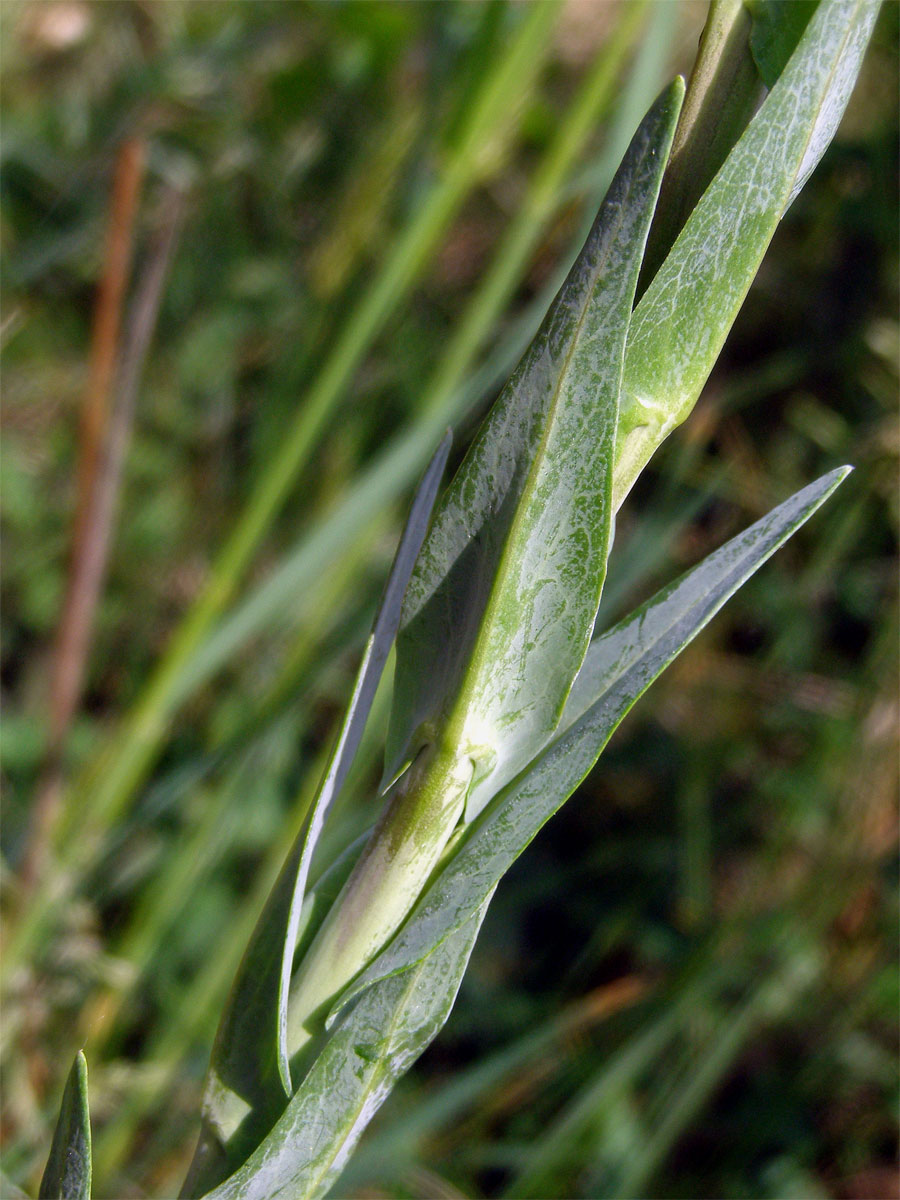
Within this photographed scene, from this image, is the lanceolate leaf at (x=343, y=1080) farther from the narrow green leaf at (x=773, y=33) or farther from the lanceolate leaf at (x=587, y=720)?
the narrow green leaf at (x=773, y=33)

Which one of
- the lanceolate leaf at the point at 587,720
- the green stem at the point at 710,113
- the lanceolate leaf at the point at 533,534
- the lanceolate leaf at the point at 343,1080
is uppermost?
the green stem at the point at 710,113

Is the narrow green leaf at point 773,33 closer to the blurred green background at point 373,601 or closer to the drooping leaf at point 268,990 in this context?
the drooping leaf at point 268,990

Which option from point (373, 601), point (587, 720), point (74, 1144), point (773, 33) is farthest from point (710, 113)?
point (373, 601)

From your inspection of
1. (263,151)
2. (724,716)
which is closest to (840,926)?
(724,716)

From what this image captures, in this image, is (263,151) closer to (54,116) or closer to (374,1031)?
(54,116)

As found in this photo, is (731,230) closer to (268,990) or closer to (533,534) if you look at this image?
(533,534)

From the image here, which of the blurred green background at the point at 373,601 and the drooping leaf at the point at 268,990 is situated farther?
the blurred green background at the point at 373,601

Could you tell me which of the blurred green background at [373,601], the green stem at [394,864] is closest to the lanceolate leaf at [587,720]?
the green stem at [394,864]

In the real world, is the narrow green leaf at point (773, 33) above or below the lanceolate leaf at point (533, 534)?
above
